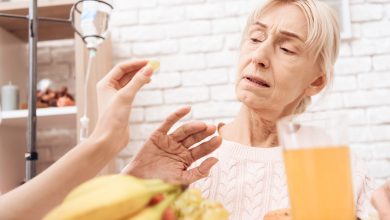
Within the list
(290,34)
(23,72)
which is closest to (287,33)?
(290,34)

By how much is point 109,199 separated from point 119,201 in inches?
0.4

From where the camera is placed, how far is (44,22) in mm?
2316

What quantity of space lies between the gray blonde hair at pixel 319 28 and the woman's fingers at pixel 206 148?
1.93 ft

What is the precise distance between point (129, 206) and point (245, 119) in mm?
1137

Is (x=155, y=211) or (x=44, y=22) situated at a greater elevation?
(x=44, y=22)

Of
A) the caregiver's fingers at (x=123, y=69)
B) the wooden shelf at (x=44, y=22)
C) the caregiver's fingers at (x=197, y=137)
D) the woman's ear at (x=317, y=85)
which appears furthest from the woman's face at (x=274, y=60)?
the wooden shelf at (x=44, y=22)

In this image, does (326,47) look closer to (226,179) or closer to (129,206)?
A: (226,179)

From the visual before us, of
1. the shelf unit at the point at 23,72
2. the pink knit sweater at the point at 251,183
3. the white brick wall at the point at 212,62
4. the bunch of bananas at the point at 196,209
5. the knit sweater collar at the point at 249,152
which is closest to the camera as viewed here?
the bunch of bananas at the point at 196,209

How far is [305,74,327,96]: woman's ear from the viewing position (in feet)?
5.34

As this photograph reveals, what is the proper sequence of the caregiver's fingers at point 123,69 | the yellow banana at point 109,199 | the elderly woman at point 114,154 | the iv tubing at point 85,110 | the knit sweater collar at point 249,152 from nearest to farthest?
the yellow banana at point 109,199
the elderly woman at point 114,154
the caregiver's fingers at point 123,69
the knit sweater collar at point 249,152
the iv tubing at point 85,110

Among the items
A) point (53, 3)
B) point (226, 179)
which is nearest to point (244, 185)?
point (226, 179)

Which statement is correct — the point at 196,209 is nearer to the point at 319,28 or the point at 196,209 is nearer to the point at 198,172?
the point at 198,172

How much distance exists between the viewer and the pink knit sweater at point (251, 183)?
1395mm

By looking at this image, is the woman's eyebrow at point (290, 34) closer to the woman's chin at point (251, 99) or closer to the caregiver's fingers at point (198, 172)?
the woman's chin at point (251, 99)
